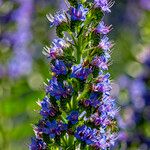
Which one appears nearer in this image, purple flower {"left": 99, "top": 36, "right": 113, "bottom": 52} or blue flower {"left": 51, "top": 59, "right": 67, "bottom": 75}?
blue flower {"left": 51, "top": 59, "right": 67, "bottom": 75}

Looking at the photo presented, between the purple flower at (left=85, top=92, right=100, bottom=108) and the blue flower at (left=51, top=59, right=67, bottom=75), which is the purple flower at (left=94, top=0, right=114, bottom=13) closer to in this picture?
the blue flower at (left=51, top=59, right=67, bottom=75)

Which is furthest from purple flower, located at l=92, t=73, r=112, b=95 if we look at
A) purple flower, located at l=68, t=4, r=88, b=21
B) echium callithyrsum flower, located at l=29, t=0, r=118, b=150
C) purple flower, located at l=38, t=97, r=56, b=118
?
purple flower, located at l=68, t=4, r=88, b=21

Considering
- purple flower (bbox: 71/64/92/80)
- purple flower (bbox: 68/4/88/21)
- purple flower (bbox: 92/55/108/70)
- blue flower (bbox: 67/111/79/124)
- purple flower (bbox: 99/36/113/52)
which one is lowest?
blue flower (bbox: 67/111/79/124)

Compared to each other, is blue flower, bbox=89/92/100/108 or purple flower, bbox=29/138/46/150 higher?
blue flower, bbox=89/92/100/108

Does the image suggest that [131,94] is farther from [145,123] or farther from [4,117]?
[4,117]

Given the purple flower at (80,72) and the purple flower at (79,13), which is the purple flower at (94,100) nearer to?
the purple flower at (80,72)

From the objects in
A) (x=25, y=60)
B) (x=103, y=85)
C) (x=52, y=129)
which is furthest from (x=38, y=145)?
(x=25, y=60)

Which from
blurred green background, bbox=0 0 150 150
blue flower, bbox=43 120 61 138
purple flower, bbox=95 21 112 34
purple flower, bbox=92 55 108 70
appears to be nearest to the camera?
blue flower, bbox=43 120 61 138
